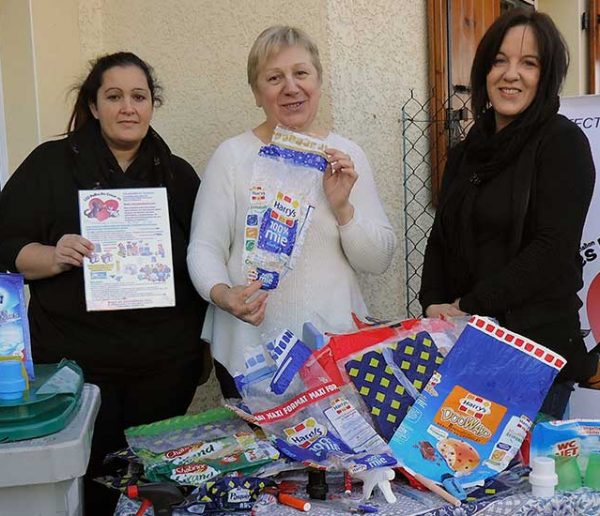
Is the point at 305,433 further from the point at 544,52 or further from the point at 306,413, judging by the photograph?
the point at 544,52

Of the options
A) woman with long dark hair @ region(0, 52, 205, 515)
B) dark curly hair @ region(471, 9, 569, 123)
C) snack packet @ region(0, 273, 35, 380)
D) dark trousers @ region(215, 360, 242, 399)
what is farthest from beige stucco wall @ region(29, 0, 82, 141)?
dark curly hair @ region(471, 9, 569, 123)

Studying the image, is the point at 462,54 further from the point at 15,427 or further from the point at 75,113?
the point at 15,427

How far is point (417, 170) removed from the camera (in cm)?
312

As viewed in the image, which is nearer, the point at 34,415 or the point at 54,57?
the point at 34,415

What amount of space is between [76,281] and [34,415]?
2.88 ft

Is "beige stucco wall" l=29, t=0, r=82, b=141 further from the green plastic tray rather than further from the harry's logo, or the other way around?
the harry's logo

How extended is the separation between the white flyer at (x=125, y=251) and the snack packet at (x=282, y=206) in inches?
11.9

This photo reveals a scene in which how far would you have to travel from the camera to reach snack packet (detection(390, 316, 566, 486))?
58.0 inches

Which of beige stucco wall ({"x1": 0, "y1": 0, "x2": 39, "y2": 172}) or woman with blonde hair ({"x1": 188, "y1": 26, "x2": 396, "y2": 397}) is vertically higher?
beige stucco wall ({"x1": 0, "y1": 0, "x2": 39, "y2": 172})

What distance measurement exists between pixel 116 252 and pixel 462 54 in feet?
6.72

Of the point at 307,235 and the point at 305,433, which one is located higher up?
the point at 307,235

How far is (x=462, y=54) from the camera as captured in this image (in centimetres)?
327

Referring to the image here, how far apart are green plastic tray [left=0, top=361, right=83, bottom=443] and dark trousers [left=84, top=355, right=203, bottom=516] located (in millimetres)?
786

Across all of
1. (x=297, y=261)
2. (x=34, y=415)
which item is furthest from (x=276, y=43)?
(x=34, y=415)
